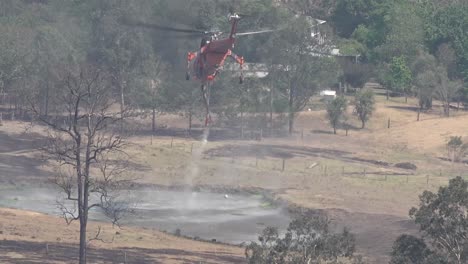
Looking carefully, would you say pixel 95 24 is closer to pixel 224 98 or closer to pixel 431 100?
pixel 224 98

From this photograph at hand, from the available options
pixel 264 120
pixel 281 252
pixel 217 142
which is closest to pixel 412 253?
pixel 281 252

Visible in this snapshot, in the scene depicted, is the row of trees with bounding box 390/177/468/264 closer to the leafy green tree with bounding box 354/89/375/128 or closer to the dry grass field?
the dry grass field

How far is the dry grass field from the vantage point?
181ft

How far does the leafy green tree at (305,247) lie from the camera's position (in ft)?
123

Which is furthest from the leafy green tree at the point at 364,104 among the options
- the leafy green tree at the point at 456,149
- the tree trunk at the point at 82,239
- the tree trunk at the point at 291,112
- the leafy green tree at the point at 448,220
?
the leafy green tree at the point at 448,220

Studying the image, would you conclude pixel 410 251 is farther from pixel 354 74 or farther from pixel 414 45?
pixel 414 45

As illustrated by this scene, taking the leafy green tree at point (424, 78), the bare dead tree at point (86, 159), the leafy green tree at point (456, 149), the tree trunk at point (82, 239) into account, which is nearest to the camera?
the bare dead tree at point (86, 159)

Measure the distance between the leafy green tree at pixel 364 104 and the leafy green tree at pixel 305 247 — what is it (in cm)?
5686

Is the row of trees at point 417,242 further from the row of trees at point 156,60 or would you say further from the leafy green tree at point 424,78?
the leafy green tree at point 424,78

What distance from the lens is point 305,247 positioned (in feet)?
125

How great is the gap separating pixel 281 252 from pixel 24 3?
89928mm


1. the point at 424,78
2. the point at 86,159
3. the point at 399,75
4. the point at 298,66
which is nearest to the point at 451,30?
the point at 399,75

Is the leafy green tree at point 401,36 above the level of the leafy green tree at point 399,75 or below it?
above

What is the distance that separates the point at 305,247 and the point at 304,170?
1675 inches
